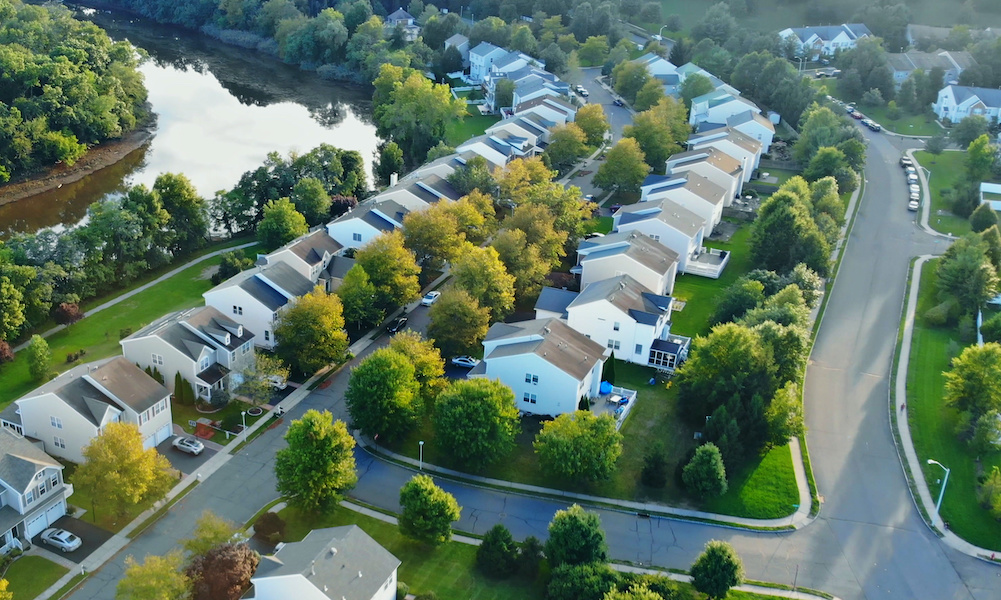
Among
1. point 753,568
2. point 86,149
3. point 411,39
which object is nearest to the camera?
point 753,568

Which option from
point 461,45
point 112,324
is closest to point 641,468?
point 112,324

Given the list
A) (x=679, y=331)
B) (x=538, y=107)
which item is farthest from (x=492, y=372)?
(x=538, y=107)

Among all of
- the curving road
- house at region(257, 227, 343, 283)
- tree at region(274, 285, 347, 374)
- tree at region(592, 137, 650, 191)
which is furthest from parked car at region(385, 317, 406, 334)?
tree at region(592, 137, 650, 191)

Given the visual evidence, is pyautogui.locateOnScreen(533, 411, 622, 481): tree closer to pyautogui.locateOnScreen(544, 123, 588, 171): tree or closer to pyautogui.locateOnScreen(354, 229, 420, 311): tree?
pyautogui.locateOnScreen(354, 229, 420, 311): tree

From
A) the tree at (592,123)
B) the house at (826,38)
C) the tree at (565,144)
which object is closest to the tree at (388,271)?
the tree at (565,144)

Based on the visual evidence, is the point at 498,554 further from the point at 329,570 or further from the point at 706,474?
the point at 706,474

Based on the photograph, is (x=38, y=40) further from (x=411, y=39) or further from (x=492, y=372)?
(x=492, y=372)
